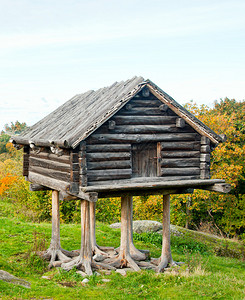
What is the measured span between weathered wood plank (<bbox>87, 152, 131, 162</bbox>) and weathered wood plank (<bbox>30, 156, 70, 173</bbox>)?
72cm

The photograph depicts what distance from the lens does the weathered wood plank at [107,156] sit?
10337mm

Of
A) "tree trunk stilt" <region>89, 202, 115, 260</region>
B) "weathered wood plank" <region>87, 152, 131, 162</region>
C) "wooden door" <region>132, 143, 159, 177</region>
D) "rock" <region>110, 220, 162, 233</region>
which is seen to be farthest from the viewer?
"rock" <region>110, 220, 162, 233</region>

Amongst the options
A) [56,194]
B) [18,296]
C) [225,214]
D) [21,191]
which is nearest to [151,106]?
[56,194]

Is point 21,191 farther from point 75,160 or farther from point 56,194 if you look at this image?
point 75,160

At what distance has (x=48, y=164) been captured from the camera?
1205 centimetres

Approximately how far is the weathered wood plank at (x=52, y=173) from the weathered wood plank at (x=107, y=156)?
2.69 feet

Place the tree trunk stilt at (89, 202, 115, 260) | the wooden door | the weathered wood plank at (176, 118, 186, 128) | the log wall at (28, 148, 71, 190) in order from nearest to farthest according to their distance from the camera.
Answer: the log wall at (28, 148, 71, 190) < the wooden door < the weathered wood plank at (176, 118, 186, 128) < the tree trunk stilt at (89, 202, 115, 260)

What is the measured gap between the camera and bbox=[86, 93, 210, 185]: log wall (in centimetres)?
1047

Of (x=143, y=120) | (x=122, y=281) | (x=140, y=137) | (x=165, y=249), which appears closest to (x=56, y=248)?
(x=122, y=281)

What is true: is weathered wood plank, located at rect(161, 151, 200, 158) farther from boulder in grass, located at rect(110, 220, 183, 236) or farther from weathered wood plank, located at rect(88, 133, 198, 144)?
boulder in grass, located at rect(110, 220, 183, 236)

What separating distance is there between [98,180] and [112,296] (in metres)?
2.86

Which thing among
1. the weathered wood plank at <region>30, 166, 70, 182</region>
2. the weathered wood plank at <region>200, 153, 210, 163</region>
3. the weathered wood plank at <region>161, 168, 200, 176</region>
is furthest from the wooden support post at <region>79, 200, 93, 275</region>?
the weathered wood plank at <region>200, 153, 210, 163</region>

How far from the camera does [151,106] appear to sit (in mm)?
11281

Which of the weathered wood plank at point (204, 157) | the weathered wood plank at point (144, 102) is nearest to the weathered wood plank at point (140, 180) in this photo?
the weathered wood plank at point (204, 157)
